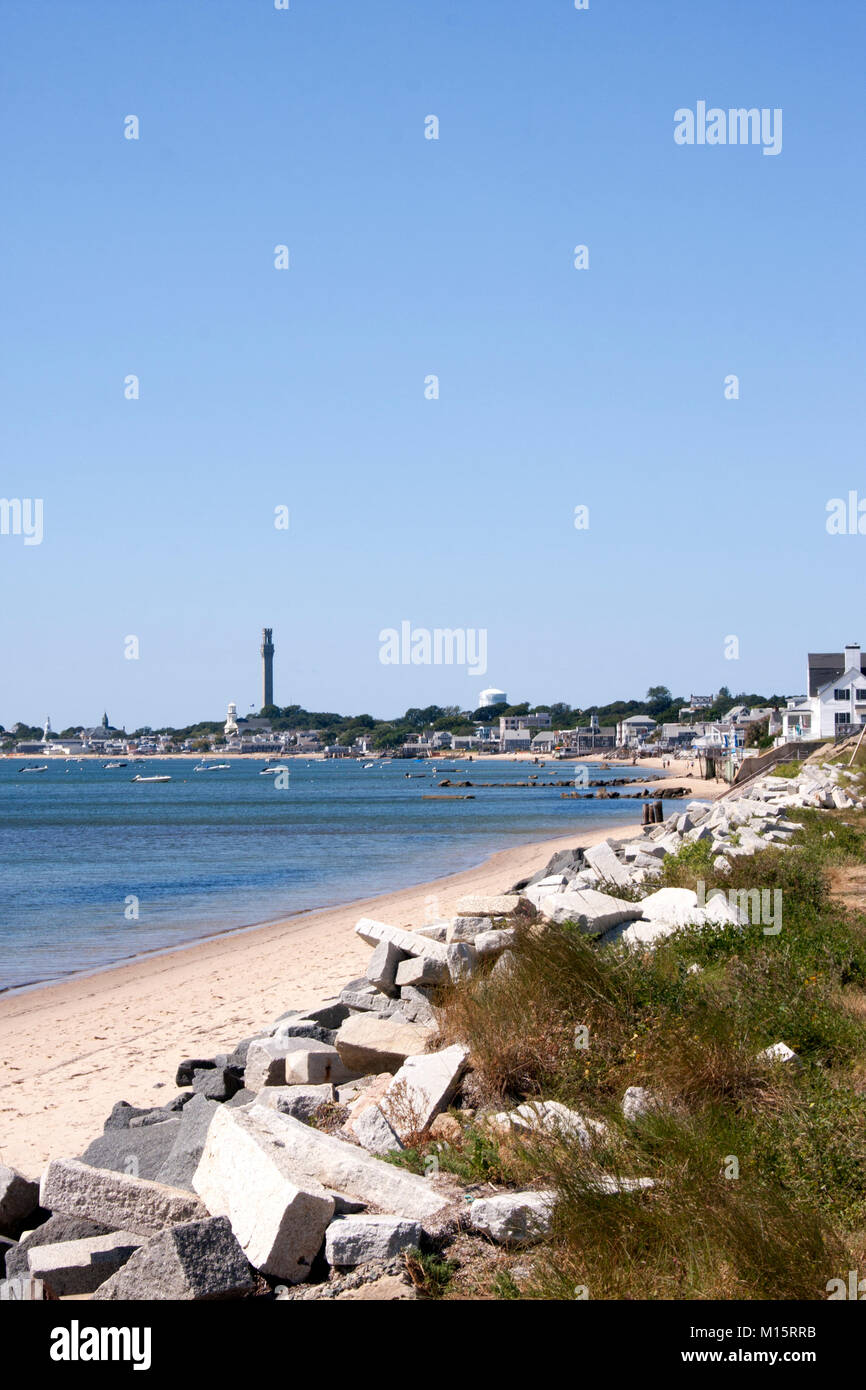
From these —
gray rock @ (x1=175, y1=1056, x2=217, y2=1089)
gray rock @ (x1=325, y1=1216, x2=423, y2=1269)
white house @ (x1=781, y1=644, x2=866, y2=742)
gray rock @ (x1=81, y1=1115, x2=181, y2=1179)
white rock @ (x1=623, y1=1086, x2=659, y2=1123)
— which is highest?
white house @ (x1=781, y1=644, x2=866, y2=742)

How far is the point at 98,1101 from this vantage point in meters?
9.42

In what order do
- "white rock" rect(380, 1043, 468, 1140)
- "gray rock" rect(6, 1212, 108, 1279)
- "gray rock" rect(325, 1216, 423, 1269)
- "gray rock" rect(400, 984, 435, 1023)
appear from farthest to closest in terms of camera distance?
"gray rock" rect(400, 984, 435, 1023), "white rock" rect(380, 1043, 468, 1140), "gray rock" rect(6, 1212, 108, 1279), "gray rock" rect(325, 1216, 423, 1269)

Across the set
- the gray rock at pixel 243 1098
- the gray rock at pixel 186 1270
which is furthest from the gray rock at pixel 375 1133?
the gray rock at pixel 243 1098

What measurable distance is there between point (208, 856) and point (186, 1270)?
32.4 meters

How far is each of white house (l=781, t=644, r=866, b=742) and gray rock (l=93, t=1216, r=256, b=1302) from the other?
207 feet

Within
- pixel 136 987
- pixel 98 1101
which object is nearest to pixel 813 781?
pixel 136 987

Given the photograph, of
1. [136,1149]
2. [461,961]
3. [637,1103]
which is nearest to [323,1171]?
[637,1103]

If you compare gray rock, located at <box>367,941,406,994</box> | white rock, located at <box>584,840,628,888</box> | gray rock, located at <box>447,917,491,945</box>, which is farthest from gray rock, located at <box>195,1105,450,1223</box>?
white rock, located at <box>584,840,628,888</box>

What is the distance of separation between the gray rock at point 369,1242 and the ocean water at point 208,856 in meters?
12.2

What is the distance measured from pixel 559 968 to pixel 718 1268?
330cm

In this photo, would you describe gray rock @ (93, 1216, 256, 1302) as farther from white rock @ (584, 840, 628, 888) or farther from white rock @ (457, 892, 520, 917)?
white rock @ (584, 840, 628, 888)

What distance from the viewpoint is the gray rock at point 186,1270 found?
4285 millimetres

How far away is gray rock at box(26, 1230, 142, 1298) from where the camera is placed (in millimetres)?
4777
